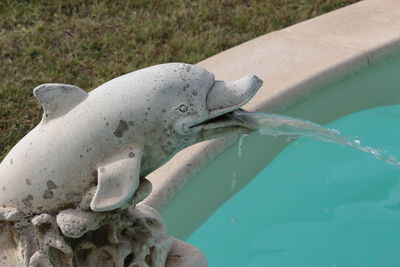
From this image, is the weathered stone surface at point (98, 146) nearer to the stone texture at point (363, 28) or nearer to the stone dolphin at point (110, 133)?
the stone dolphin at point (110, 133)

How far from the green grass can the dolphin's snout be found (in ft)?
7.06

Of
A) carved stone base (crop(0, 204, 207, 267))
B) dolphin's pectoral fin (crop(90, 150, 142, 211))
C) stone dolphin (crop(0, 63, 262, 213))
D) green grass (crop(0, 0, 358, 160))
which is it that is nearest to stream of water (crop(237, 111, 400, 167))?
stone dolphin (crop(0, 63, 262, 213))

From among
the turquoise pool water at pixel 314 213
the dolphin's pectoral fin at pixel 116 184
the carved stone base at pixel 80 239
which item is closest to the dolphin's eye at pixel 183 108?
the dolphin's pectoral fin at pixel 116 184

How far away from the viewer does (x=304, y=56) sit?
169 inches

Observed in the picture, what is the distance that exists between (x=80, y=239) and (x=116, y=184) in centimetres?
30

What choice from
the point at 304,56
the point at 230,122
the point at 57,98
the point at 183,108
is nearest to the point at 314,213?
the point at 304,56

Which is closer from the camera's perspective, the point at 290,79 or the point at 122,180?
the point at 122,180

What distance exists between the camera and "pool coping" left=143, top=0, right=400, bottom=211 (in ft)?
12.3

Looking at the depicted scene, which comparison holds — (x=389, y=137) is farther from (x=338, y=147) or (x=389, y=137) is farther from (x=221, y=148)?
(x=221, y=148)

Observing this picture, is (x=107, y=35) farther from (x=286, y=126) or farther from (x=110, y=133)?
(x=110, y=133)

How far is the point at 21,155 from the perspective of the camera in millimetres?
1821

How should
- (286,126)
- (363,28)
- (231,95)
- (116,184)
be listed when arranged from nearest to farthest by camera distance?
(116,184), (231,95), (286,126), (363,28)

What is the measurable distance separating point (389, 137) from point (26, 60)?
2379 millimetres

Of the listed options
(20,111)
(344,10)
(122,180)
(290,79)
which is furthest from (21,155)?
(344,10)
